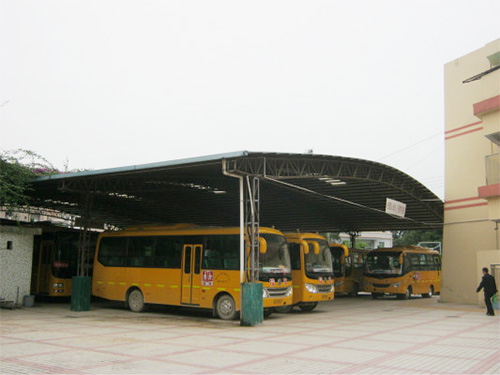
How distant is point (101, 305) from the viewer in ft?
62.1

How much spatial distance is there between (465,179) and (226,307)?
1186 cm

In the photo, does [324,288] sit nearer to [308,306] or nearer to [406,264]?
[308,306]

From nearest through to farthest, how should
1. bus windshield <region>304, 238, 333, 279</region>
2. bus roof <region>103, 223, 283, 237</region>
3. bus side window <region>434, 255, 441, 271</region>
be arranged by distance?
bus roof <region>103, 223, 283, 237</region>, bus windshield <region>304, 238, 333, 279</region>, bus side window <region>434, 255, 441, 271</region>

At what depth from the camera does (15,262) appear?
53.8ft

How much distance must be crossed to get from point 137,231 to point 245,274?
5112mm

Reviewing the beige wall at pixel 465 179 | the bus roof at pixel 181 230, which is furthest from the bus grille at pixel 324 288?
the beige wall at pixel 465 179

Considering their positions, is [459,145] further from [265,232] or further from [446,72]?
[265,232]

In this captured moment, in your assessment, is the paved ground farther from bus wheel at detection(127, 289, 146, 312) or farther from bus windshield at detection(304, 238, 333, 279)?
bus windshield at detection(304, 238, 333, 279)

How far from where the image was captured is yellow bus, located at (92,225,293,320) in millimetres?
13859

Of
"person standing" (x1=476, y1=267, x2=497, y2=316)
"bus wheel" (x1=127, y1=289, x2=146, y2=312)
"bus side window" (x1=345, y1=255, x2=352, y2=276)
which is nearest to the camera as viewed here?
"person standing" (x1=476, y1=267, x2=497, y2=316)


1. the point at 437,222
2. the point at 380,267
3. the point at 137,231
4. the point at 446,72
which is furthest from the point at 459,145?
the point at 137,231

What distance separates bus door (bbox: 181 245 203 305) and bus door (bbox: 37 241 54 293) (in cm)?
661

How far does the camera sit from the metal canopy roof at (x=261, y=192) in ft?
46.4

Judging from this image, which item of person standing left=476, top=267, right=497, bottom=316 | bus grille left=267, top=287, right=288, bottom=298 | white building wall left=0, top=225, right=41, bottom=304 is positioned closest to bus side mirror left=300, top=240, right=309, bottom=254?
bus grille left=267, top=287, right=288, bottom=298
